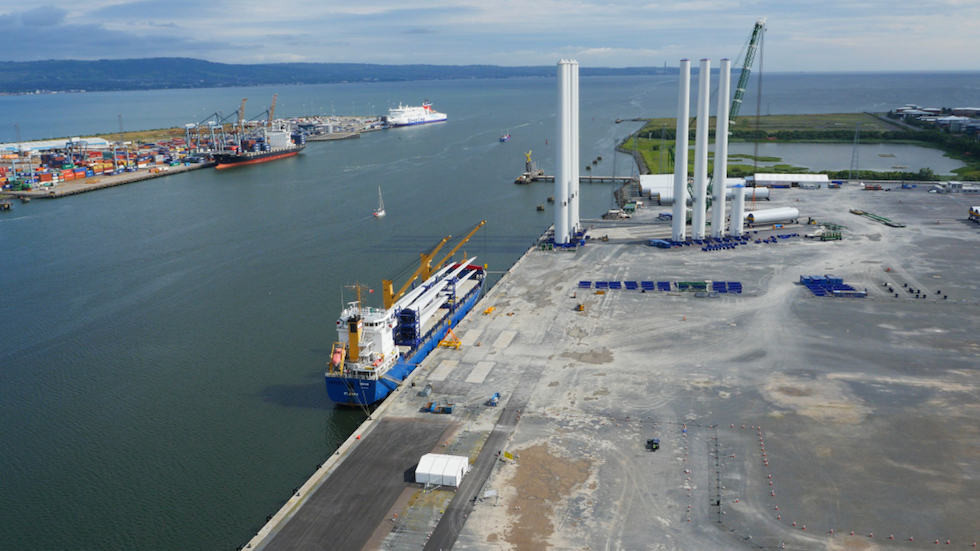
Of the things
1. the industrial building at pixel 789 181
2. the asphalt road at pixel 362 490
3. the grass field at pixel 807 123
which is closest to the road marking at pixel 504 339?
the asphalt road at pixel 362 490

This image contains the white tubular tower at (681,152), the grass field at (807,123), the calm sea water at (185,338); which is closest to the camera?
the calm sea water at (185,338)

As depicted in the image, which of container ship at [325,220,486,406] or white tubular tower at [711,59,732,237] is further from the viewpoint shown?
white tubular tower at [711,59,732,237]

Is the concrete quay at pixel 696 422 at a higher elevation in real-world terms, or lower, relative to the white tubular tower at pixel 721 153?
lower

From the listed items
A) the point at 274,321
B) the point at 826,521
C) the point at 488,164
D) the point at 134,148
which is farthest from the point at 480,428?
the point at 134,148

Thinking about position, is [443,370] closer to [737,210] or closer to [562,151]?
[562,151]

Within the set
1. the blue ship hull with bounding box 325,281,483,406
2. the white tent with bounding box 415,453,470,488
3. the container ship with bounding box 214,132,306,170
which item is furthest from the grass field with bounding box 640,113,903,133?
the white tent with bounding box 415,453,470,488

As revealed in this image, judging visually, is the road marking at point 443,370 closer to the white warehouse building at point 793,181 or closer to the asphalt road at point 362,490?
the asphalt road at point 362,490

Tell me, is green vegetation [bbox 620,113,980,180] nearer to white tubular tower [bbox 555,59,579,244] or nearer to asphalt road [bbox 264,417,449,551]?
white tubular tower [bbox 555,59,579,244]
